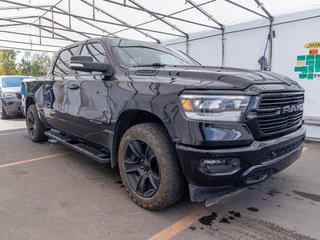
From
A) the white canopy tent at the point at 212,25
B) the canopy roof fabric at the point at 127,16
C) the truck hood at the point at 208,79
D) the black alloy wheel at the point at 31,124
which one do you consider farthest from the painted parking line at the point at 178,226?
the canopy roof fabric at the point at 127,16

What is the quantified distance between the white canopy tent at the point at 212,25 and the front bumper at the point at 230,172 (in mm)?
6300

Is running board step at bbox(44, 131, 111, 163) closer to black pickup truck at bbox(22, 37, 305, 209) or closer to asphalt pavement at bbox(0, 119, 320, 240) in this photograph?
black pickup truck at bbox(22, 37, 305, 209)

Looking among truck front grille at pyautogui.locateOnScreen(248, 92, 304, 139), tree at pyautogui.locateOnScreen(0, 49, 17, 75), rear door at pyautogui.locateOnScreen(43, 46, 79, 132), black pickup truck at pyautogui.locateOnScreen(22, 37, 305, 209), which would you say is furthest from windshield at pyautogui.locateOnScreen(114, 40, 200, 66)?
tree at pyautogui.locateOnScreen(0, 49, 17, 75)

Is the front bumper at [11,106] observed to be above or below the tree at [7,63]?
below

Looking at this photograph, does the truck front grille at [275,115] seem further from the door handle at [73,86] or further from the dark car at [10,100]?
the dark car at [10,100]

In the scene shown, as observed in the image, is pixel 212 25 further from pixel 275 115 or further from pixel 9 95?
pixel 275 115

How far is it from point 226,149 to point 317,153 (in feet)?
11.6

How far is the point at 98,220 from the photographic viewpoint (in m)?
2.42

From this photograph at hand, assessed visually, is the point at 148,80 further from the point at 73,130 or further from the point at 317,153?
the point at 317,153

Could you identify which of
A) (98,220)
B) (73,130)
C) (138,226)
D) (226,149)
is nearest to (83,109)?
(73,130)

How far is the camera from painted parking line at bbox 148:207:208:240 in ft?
7.19

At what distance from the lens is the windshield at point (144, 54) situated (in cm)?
315

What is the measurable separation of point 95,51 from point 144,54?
0.69 m

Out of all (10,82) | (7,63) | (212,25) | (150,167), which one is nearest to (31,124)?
(150,167)
